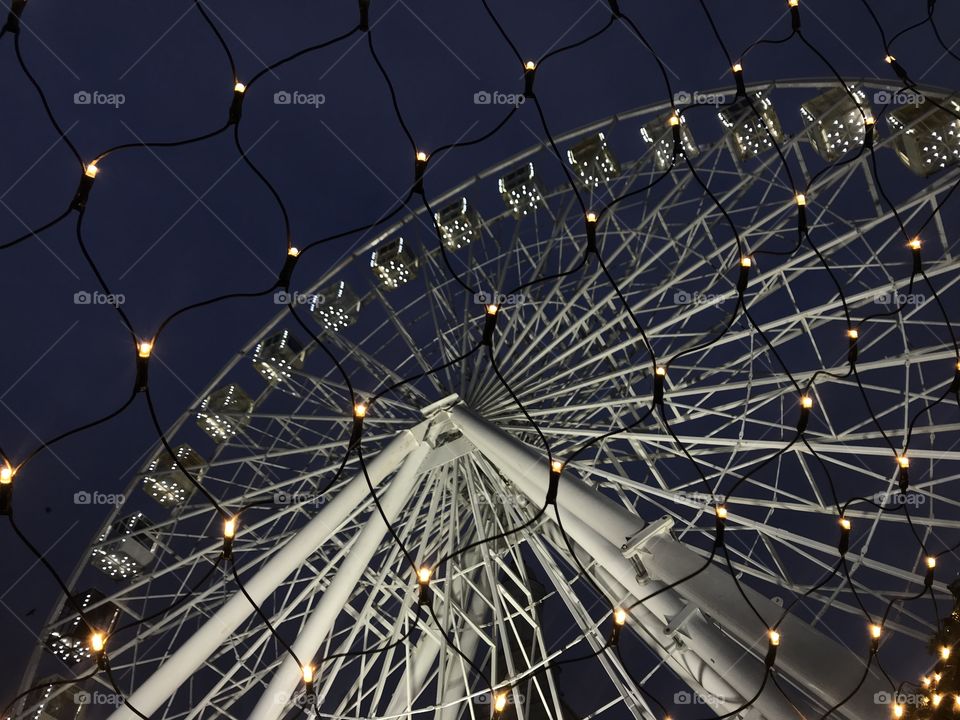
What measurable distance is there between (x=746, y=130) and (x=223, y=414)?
28.8ft

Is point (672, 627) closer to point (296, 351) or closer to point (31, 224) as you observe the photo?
point (296, 351)

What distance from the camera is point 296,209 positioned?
22.9 m

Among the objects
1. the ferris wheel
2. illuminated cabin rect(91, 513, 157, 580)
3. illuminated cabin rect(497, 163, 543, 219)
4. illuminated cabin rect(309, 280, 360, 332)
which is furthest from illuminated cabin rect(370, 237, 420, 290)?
illuminated cabin rect(91, 513, 157, 580)

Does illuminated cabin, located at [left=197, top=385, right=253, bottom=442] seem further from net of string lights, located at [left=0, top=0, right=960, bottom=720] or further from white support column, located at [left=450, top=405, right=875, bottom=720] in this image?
white support column, located at [left=450, top=405, right=875, bottom=720]

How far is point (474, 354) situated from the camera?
10875 mm

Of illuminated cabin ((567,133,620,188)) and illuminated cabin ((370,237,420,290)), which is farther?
illuminated cabin ((370,237,420,290))

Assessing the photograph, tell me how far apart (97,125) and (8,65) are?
231 centimetres

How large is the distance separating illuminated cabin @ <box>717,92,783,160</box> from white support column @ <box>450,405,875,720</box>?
546 centimetres

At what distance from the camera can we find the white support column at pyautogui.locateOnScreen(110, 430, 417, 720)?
22.6 feet

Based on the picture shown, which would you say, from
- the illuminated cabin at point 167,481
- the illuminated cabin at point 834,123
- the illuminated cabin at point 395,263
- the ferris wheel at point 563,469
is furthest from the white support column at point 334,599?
the illuminated cabin at point 834,123

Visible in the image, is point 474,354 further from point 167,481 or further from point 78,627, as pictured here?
point 78,627

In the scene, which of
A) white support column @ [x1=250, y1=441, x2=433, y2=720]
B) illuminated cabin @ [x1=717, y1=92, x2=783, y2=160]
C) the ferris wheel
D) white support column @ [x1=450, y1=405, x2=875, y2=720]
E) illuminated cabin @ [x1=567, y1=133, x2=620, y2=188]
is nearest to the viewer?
white support column @ [x1=450, y1=405, x2=875, y2=720]

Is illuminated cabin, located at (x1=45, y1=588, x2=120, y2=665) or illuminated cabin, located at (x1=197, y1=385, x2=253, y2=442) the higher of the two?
illuminated cabin, located at (x1=197, y1=385, x2=253, y2=442)

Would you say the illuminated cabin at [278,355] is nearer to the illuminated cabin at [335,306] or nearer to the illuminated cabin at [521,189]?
the illuminated cabin at [335,306]
